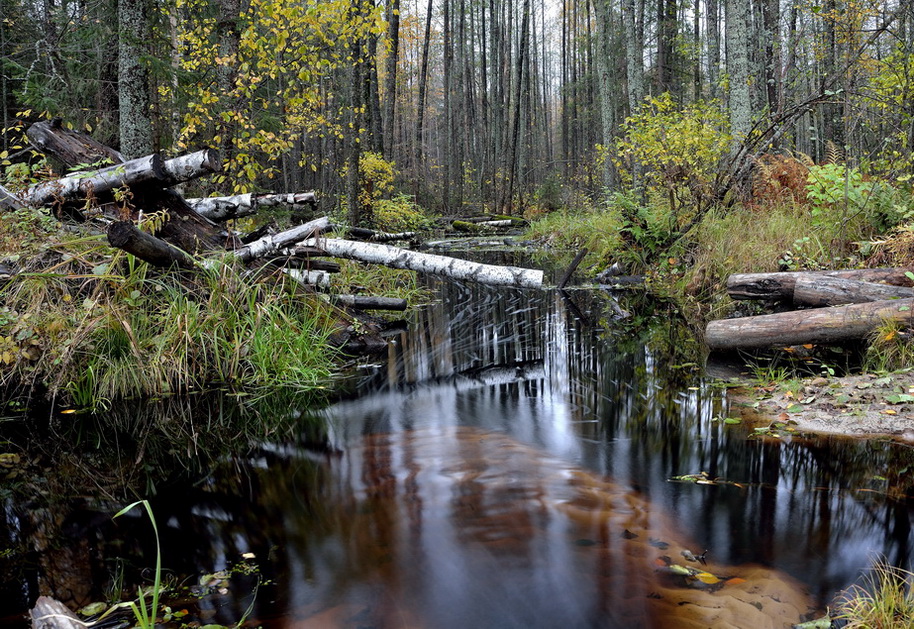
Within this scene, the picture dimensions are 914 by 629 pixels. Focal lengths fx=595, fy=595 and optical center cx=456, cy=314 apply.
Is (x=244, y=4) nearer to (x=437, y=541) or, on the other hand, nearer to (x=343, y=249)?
(x=343, y=249)

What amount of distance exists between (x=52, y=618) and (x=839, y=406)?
4844mm

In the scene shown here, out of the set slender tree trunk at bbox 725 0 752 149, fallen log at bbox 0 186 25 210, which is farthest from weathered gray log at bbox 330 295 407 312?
slender tree trunk at bbox 725 0 752 149

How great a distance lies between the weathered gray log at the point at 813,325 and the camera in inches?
188

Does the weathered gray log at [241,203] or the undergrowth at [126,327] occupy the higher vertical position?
the weathered gray log at [241,203]

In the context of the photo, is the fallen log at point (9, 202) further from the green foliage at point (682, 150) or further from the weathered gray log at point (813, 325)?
the green foliage at point (682, 150)

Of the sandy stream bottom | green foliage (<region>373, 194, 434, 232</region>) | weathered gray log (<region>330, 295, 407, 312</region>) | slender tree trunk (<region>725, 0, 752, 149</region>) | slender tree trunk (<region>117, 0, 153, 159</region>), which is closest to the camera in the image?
the sandy stream bottom

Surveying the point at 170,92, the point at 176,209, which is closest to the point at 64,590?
the point at 176,209

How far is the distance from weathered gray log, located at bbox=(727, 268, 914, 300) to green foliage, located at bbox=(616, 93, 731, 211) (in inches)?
147

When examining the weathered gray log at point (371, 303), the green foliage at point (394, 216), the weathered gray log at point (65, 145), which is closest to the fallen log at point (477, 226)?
the green foliage at point (394, 216)

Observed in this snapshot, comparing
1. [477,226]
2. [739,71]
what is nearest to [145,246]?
[739,71]

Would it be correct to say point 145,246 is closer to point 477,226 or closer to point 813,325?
point 813,325

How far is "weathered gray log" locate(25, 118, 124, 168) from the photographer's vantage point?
19.2 feet

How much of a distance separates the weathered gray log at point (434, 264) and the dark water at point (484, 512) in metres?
1.74

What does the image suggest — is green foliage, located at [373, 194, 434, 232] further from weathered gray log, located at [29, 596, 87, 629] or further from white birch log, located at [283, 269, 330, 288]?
weathered gray log, located at [29, 596, 87, 629]
